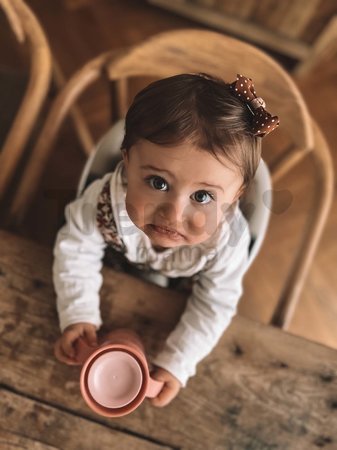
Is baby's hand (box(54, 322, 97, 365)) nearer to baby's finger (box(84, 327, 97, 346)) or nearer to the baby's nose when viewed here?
baby's finger (box(84, 327, 97, 346))

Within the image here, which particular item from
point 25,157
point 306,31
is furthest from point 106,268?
point 306,31

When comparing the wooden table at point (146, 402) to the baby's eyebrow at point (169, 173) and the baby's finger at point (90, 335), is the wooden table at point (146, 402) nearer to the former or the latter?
the baby's finger at point (90, 335)

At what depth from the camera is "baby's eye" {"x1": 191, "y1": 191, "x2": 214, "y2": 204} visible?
1.41 ft

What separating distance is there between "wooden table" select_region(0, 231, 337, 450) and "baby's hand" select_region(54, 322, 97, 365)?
0.02m

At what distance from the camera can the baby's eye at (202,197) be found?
1.41 ft

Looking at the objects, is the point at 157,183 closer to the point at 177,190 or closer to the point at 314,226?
the point at 177,190

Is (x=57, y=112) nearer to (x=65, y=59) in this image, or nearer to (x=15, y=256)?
(x=15, y=256)

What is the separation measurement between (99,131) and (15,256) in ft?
2.39

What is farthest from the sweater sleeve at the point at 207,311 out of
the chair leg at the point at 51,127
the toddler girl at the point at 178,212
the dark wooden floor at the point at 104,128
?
the dark wooden floor at the point at 104,128

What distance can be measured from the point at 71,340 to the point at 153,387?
0.43 feet

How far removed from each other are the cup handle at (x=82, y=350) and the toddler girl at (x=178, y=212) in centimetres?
1

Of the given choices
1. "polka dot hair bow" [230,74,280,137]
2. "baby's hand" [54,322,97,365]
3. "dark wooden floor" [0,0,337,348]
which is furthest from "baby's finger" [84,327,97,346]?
"dark wooden floor" [0,0,337,348]

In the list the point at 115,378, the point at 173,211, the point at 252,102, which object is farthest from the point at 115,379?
the point at 252,102

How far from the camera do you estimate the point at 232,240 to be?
0.58 m
